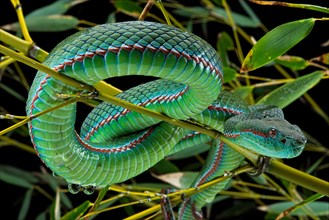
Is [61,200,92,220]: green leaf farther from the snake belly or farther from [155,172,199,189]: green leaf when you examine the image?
[155,172,199,189]: green leaf

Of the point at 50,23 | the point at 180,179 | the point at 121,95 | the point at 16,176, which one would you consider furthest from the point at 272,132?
the point at 16,176

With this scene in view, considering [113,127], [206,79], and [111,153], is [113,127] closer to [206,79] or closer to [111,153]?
[111,153]

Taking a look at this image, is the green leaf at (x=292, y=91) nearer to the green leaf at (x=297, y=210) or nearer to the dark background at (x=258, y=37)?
the green leaf at (x=297, y=210)

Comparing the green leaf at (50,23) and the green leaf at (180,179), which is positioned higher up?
the green leaf at (50,23)

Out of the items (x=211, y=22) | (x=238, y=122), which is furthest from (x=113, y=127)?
(x=211, y=22)

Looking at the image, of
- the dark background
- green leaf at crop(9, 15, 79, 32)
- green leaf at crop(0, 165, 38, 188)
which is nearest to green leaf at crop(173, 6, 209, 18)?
the dark background

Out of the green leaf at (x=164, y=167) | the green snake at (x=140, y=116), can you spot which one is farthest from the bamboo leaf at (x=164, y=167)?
the green snake at (x=140, y=116)

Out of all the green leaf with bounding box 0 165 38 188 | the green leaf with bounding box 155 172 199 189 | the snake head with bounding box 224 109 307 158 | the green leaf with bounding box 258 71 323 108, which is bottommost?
the green leaf with bounding box 0 165 38 188
